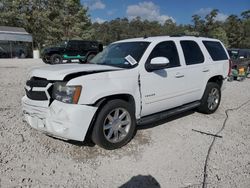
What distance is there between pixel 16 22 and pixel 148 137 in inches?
1543

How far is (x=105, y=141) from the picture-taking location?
3912 mm

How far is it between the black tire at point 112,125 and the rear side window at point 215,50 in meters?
2.96

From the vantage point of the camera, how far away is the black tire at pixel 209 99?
19.4 ft

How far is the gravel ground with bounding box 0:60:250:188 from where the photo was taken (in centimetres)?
329

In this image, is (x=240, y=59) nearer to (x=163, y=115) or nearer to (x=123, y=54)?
(x=163, y=115)

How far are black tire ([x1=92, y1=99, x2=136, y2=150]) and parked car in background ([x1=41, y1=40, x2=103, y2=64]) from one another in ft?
49.8

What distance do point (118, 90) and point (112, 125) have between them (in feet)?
1.92

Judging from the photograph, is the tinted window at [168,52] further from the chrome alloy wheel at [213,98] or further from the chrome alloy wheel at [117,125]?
the chrome alloy wheel at [213,98]

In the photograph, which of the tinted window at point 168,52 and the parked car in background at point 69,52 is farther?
the parked car in background at point 69,52

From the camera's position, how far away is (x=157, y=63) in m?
4.22

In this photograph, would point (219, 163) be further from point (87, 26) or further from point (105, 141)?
point (87, 26)

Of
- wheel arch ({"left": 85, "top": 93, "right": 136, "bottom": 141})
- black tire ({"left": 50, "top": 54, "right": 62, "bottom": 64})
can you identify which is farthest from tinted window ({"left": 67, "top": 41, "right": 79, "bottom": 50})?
wheel arch ({"left": 85, "top": 93, "right": 136, "bottom": 141})

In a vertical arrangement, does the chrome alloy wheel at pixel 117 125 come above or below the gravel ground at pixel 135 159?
above

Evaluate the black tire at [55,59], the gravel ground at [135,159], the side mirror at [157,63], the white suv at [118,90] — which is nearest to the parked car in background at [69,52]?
the black tire at [55,59]
